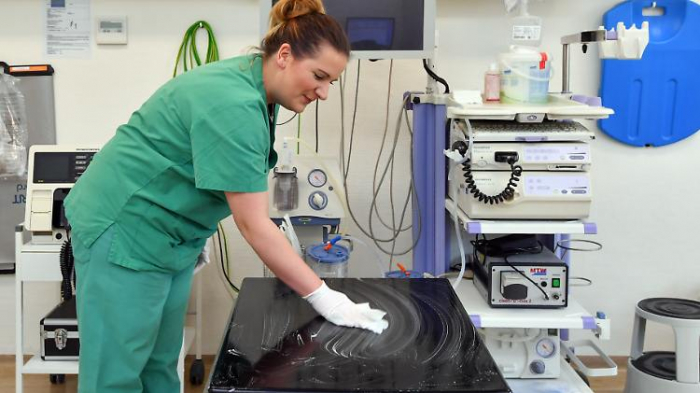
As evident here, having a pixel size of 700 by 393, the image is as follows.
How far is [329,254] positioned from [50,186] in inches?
38.9

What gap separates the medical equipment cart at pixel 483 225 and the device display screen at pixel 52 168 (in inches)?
45.4

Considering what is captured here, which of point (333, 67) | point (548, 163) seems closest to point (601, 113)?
point (548, 163)

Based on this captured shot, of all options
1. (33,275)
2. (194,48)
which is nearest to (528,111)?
(194,48)

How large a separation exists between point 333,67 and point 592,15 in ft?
5.41

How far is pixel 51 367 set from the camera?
8.13ft

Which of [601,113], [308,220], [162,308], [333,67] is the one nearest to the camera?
[333,67]

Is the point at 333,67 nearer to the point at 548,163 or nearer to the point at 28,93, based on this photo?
the point at 548,163

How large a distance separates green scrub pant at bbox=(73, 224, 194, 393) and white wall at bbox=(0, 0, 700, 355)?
130 cm

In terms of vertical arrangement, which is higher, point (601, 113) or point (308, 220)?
point (601, 113)

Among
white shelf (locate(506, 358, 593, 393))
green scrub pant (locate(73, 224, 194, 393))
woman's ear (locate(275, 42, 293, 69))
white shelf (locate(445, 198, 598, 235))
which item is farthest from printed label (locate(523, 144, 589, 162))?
green scrub pant (locate(73, 224, 194, 393))

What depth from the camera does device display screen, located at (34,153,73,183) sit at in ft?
8.14

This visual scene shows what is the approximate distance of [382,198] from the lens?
116 inches

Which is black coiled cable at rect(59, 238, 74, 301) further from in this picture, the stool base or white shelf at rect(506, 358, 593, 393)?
the stool base

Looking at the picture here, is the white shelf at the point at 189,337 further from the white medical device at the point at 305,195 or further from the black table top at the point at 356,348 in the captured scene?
the black table top at the point at 356,348
